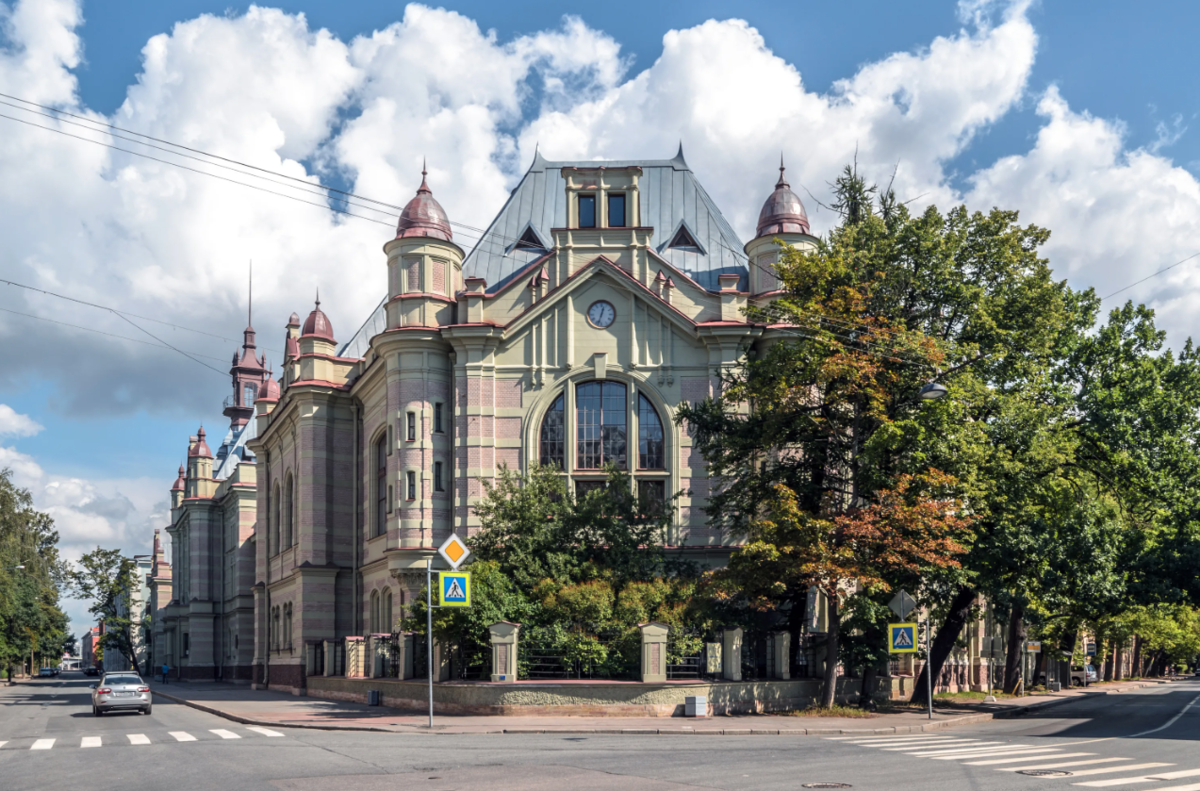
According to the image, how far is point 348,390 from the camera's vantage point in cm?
4803

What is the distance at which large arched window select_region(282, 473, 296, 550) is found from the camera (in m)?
52.3

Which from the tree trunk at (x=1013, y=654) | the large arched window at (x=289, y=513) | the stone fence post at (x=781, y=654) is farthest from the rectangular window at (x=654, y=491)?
the large arched window at (x=289, y=513)

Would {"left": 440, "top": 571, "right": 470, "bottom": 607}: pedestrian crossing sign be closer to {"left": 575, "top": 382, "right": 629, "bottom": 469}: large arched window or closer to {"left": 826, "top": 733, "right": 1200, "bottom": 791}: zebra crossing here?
{"left": 826, "top": 733, "right": 1200, "bottom": 791}: zebra crossing

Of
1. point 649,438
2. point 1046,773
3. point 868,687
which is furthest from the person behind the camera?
point 649,438

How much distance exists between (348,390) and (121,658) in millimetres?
150386

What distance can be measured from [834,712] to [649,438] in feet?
45.9

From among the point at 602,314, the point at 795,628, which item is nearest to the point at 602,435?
the point at 602,314

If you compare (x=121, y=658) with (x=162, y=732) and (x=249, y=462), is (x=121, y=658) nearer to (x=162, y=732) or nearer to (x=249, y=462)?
(x=249, y=462)

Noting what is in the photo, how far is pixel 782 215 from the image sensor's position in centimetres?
4131

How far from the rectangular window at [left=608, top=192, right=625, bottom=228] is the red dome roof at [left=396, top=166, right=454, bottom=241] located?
6.00m

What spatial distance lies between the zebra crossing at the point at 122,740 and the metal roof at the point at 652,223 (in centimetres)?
2307

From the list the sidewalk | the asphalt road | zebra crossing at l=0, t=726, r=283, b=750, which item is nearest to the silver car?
the sidewalk

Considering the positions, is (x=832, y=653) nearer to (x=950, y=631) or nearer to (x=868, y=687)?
(x=868, y=687)

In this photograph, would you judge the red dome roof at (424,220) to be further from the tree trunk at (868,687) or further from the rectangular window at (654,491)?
the tree trunk at (868,687)
